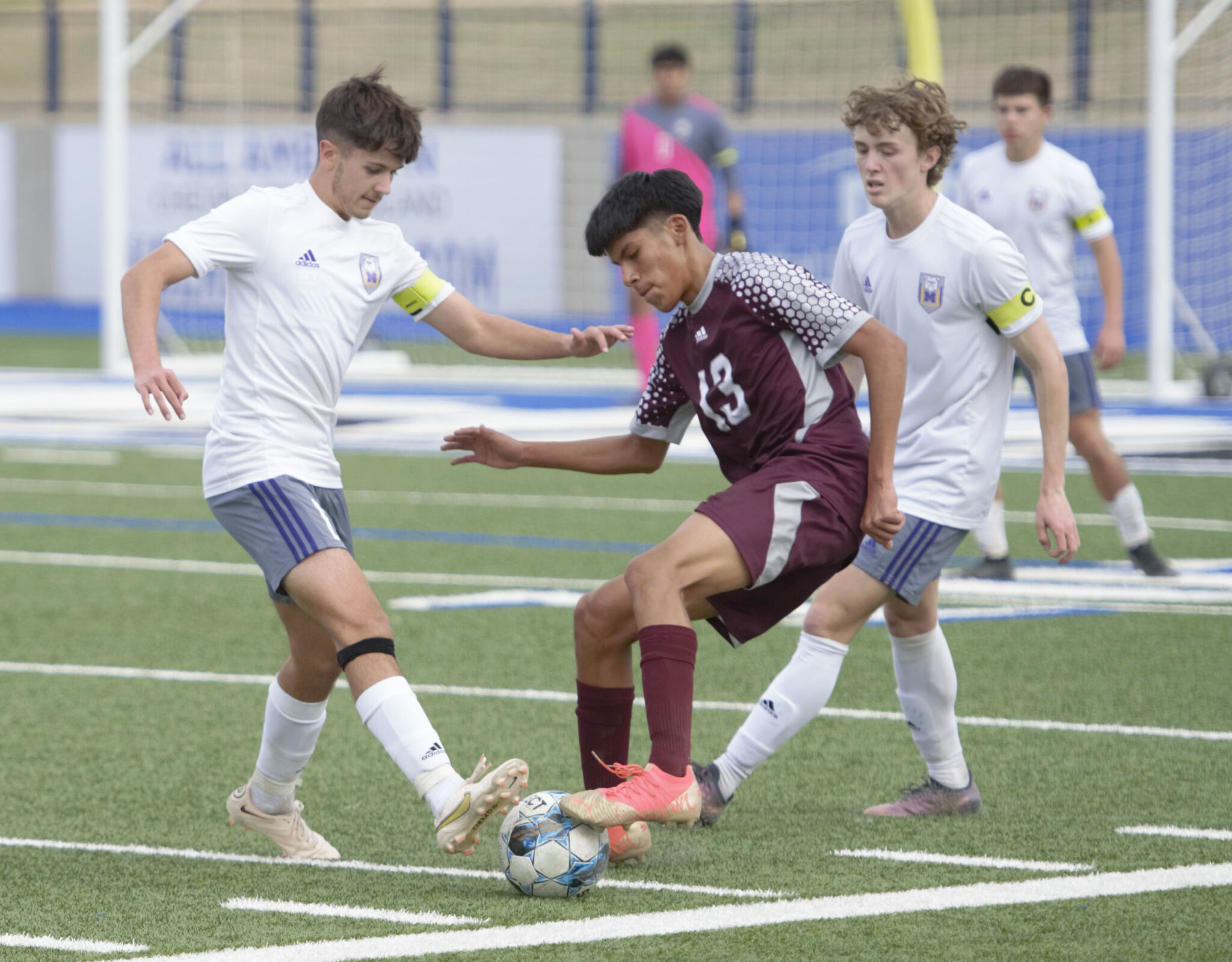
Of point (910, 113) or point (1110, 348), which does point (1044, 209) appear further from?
point (910, 113)

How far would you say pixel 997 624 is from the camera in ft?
24.7

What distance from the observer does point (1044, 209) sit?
842 centimetres

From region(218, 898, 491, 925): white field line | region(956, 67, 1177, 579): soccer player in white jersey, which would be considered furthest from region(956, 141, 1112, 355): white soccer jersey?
region(218, 898, 491, 925): white field line

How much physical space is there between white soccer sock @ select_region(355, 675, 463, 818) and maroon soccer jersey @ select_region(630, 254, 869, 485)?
3.33 ft

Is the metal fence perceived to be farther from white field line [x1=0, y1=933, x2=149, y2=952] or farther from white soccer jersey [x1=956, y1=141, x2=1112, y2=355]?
white field line [x1=0, y1=933, x2=149, y2=952]

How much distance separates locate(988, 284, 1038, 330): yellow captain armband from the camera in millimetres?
4824

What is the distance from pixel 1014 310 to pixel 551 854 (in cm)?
185

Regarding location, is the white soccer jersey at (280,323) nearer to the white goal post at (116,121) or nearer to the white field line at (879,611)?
the white field line at (879,611)

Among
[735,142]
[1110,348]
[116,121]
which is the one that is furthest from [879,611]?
[735,142]

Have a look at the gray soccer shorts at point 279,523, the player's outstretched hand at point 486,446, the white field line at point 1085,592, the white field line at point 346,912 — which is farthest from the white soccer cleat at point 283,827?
the white field line at point 1085,592

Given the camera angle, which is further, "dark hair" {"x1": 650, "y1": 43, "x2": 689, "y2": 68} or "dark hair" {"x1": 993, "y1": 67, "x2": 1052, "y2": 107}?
"dark hair" {"x1": 650, "y1": 43, "x2": 689, "y2": 68}

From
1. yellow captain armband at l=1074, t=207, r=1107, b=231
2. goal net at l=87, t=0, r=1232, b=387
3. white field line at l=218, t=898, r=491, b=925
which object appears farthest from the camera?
goal net at l=87, t=0, r=1232, b=387

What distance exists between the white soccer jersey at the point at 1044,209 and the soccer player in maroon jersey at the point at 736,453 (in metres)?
4.06

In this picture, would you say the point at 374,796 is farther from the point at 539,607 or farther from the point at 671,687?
the point at 539,607
